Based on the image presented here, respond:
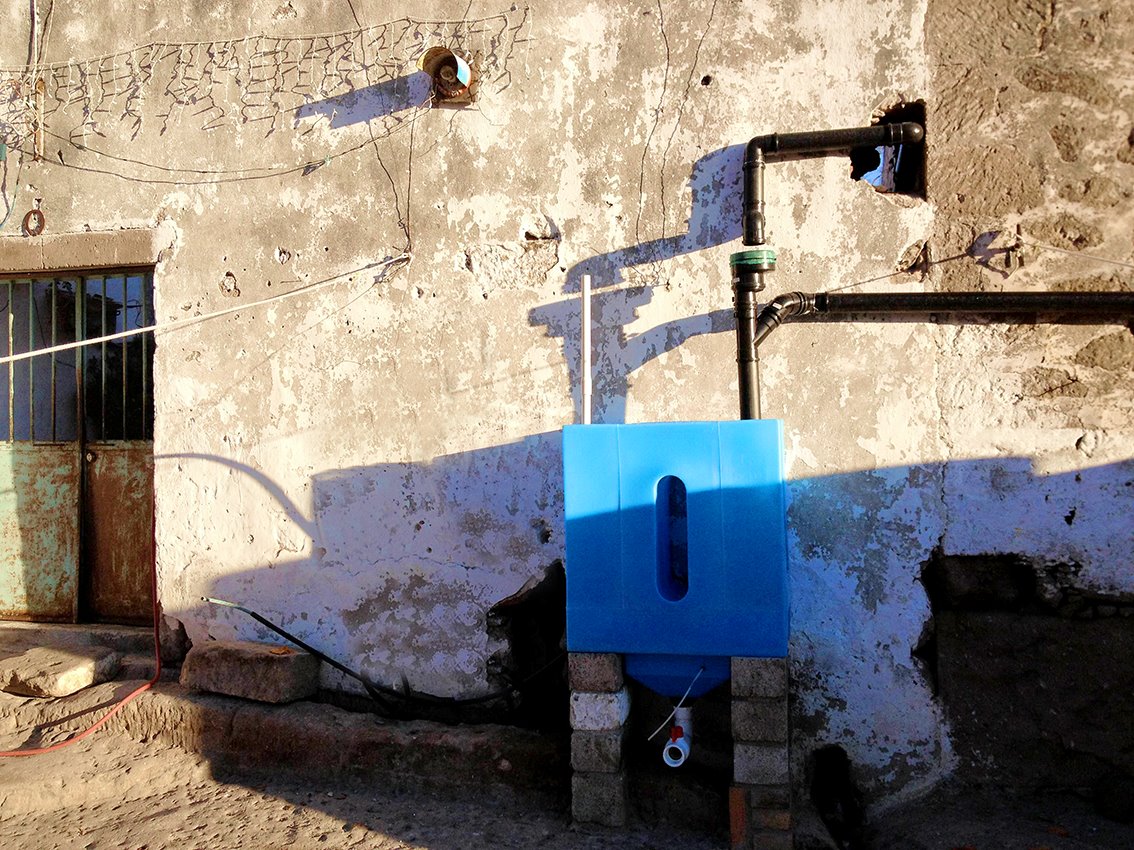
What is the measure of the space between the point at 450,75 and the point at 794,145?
1.52 metres

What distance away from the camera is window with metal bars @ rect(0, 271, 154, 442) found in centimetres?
469

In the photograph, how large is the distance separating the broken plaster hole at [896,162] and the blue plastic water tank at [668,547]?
1297 mm

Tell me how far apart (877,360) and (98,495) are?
4.02 meters

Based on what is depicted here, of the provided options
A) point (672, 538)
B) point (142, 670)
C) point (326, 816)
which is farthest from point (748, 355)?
point (142, 670)

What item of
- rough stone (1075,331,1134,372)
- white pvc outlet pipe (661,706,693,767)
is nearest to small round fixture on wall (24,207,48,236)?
white pvc outlet pipe (661,706,693,767)

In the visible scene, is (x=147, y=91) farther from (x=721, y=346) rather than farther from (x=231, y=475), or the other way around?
(x=721, y=346)

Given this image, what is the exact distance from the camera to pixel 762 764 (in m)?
3.01

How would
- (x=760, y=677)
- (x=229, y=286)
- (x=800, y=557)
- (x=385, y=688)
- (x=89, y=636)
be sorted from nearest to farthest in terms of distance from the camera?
(x=760, y=677) < (x=800, y=557) < (x=385, y=688) < (x=229, y=286) < (x=89, y=636)

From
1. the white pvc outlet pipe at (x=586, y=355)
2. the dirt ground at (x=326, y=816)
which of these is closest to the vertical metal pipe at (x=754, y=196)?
the white pvc outlet pipe at (x=586, y=355)

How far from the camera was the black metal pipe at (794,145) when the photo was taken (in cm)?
339

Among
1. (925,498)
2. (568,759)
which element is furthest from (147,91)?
(925,498)

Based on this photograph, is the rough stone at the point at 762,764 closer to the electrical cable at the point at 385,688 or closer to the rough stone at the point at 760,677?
the rough stone at the point at 760,677

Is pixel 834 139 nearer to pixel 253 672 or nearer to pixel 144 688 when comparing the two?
pixel 253 672

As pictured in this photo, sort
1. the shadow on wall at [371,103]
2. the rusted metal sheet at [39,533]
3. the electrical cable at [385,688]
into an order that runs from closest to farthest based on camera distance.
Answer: the electrical cable at [385,688] → the shadow on wall at [371,103] → the rusted metal sheet at [39,533]
